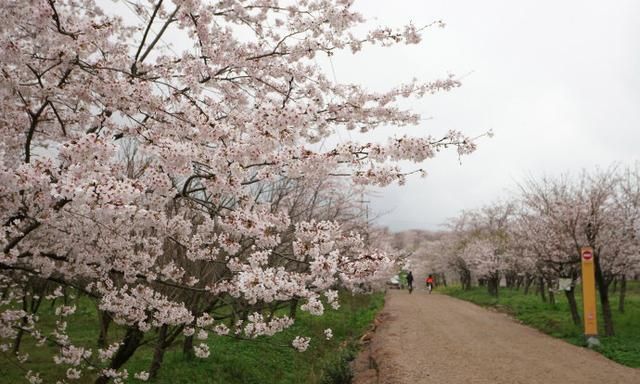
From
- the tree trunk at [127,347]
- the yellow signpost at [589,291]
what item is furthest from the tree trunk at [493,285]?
the tree trunk at [127,347]

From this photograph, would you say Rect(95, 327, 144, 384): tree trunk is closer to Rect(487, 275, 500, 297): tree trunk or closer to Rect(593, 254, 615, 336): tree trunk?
Rect(593, 254, 615, 336): tree trunk

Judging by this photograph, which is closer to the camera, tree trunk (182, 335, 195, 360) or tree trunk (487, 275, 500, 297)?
tree trunk (182, 335, 195, 360)

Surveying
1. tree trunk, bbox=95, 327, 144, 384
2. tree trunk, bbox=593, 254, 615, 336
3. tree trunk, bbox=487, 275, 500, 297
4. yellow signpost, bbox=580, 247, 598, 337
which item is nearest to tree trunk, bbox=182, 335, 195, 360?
tree trunk, bbox=95, 327, 144, 384

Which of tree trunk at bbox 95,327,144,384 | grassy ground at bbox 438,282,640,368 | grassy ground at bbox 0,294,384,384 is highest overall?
tree trunk at bbox 95,327,144,384

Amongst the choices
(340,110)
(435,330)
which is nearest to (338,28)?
(340,110)

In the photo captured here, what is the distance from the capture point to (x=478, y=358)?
10.6 metres

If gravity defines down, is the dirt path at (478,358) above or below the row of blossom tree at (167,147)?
below

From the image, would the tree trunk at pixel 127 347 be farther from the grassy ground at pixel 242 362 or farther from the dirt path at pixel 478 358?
the dirt path at pixel 478 358

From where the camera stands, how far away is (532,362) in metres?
10.2

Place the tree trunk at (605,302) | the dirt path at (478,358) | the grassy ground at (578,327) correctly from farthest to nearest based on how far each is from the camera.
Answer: the tree trunk at (605,302) → the grassy ground at (578,327) → the dirt path at (478,358)

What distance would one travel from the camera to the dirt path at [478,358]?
893 cm

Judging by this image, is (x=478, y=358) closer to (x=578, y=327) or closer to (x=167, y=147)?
(x=578, y=327)

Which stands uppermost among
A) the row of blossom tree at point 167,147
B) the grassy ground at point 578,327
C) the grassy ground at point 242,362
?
the row of blossom tree at point 167,147

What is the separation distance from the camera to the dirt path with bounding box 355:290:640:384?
8.93m
